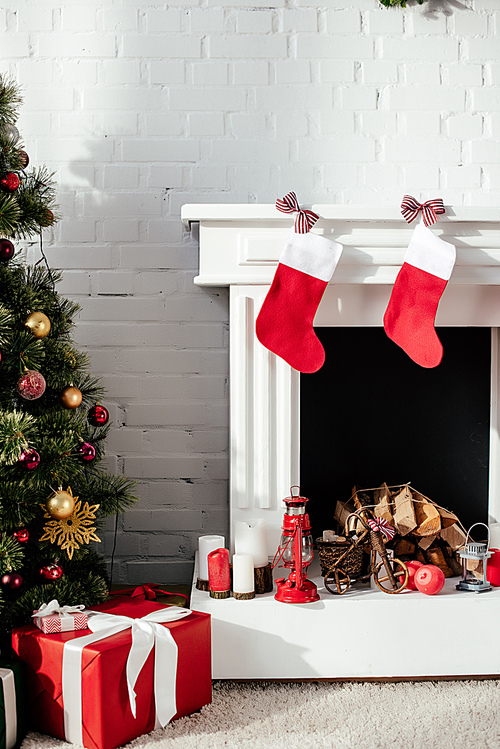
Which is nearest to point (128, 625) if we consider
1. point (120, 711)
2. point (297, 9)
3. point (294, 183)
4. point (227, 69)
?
point (120, 711)

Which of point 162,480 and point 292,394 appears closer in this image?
point 292,394

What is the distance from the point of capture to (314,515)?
7.10ft

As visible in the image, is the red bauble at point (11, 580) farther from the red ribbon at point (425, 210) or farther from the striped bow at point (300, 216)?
the red ribbon at point (425, 210)

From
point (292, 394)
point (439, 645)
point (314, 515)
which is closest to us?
point (439, 645)

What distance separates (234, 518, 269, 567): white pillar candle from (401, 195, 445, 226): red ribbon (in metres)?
0.92

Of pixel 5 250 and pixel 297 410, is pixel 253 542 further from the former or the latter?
pixel 5 250

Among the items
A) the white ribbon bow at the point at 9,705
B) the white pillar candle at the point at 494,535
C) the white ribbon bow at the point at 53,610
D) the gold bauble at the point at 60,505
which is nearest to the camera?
the white ribbon bow at the point at 9,705

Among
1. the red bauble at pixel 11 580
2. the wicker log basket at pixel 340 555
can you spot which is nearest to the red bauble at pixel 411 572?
the wicker log basket at pixel 340 555

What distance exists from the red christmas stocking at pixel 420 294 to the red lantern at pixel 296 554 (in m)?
0.50

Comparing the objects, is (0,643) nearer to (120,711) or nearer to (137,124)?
(120,711)

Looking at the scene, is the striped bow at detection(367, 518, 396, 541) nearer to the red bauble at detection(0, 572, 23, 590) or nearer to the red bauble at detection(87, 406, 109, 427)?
the red bauble at detection(87, 406, 109, 427)

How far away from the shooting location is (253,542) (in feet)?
5.97

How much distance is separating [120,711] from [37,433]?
0.62m

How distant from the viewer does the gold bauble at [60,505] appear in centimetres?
162
